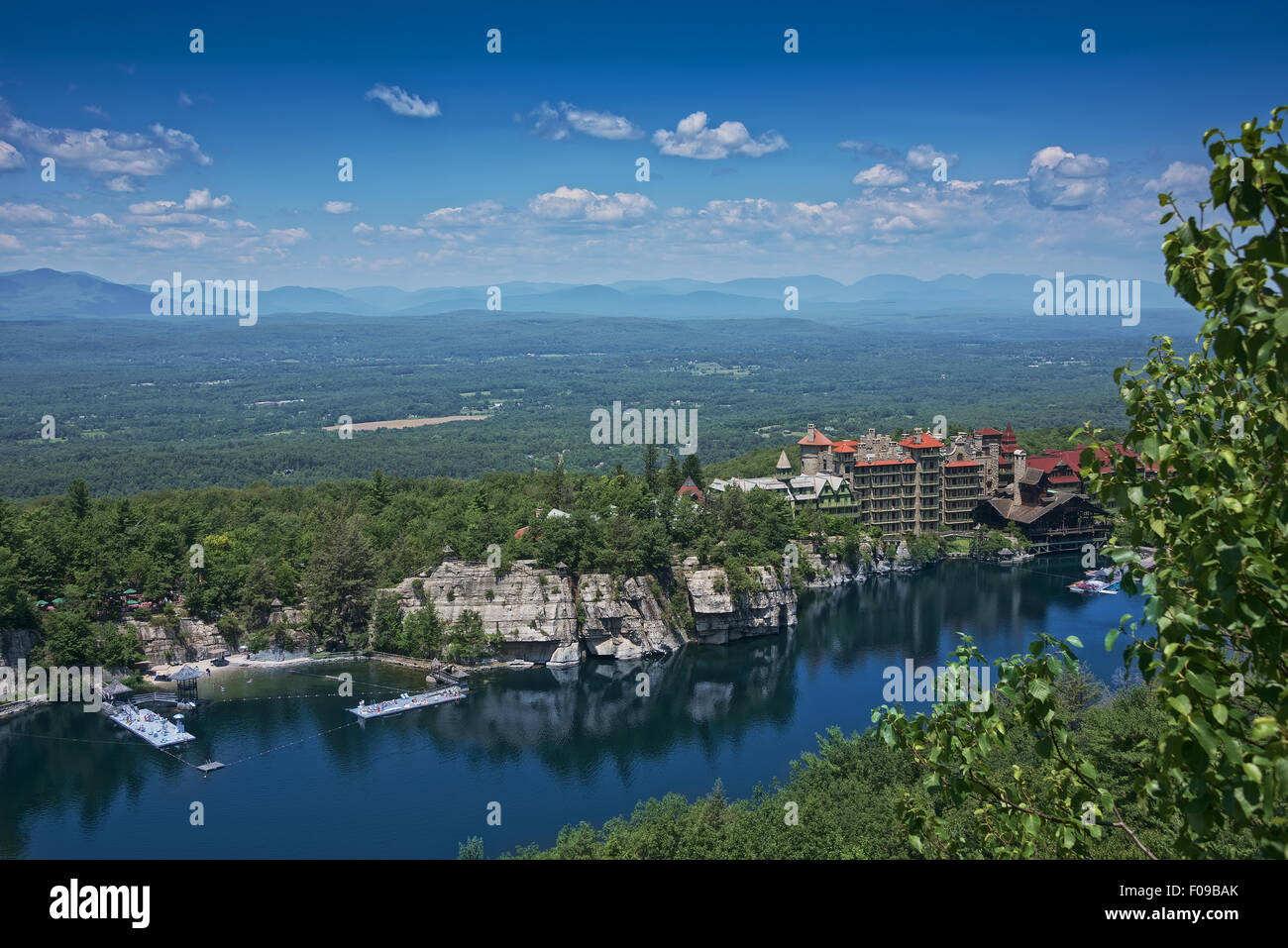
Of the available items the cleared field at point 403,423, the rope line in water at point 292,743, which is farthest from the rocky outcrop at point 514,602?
the cleared field at point 403,423

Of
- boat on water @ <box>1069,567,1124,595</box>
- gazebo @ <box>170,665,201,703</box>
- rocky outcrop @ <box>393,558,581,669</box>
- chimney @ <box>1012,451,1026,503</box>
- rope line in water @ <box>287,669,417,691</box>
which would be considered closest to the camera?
gazebo @ <box>170,665,201,703</box>

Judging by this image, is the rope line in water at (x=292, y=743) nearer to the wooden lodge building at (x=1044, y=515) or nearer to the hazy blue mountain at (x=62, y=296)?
the wooden lodge building at (x=1044, y=515)

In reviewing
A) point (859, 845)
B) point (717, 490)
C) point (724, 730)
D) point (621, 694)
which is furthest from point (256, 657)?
point (859, 845)

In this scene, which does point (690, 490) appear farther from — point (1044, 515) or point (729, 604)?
point (1044, 515)

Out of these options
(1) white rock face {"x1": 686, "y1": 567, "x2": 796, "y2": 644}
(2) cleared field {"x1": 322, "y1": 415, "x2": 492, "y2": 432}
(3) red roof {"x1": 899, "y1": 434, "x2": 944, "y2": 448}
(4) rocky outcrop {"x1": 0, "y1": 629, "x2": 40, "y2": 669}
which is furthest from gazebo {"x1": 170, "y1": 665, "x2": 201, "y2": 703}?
(2) cleared field {"x1": 322, "y1": 415, "x2": 492, "y2": 432}

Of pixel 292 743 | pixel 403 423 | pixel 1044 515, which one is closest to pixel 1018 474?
pixel 1044 515

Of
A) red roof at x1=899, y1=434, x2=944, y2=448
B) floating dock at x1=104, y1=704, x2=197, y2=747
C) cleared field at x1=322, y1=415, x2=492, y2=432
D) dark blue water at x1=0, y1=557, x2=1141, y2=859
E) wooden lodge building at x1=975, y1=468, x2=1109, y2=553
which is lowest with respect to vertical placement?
dark blue water at x1=0, y1=557, x2=1141, y2=859

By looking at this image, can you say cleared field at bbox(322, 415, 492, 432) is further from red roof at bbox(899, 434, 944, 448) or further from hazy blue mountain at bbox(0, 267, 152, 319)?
hazy blue mountain at bbox(0, 267, 152, 319)

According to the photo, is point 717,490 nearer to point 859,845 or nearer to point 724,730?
point 724,730
